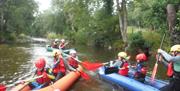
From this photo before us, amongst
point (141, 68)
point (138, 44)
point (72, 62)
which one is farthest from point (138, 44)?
point (141, 68)

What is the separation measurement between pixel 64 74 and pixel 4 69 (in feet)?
18.4

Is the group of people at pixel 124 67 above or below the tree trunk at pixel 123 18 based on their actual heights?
below

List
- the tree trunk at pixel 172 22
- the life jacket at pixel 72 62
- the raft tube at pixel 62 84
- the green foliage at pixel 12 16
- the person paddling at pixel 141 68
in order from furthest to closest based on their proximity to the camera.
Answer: the green foliage at pixel 12 16 < the tree trunk at pixel 172 22 < the life jacket at pixel 72 62 < the person paddling at pixel 141 68 < the raft tube at pixel 62 84

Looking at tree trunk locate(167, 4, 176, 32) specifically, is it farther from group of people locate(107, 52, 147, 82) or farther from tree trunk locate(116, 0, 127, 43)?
tree trunk locate(116, 0, 127, 43)

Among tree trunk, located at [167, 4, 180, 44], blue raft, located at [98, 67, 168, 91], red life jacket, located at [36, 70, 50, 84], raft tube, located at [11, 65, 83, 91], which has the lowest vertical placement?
blue raft, located at [98, 67, 168, 91]

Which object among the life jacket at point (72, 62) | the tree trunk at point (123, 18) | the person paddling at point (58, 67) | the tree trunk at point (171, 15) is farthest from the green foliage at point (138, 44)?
the person paddling at point (58, 67)

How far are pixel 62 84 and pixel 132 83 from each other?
8.01ft

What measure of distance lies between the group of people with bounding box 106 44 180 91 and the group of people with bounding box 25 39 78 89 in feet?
7.13

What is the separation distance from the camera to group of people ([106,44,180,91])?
8.86 metres

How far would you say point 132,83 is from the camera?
11.7m

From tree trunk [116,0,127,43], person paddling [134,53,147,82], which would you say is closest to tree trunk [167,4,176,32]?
tree trunk [116,0,127,43]

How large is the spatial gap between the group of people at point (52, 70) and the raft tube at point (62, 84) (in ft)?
0.67

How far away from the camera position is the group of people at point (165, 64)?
29.1ft

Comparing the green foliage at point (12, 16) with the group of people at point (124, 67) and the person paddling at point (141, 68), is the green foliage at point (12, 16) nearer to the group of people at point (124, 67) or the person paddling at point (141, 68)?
the group of people at point (124, 67)
